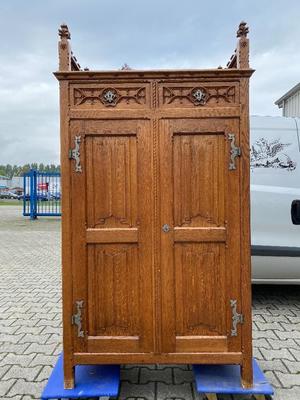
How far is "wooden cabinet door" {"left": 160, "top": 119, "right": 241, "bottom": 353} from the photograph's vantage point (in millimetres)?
2709

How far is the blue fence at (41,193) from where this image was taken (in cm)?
1773

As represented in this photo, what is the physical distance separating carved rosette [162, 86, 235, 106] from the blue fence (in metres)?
15.5

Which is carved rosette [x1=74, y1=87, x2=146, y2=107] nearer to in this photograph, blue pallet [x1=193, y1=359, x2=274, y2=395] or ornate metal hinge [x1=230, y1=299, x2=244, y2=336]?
ornate metal hinge [x1=230, y1=299, x2=244, y2=336]

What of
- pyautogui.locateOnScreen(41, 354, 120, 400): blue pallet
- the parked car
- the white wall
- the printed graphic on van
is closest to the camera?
pyautogui.locateOnScreen(41, 354, 120, 400): blue pallet

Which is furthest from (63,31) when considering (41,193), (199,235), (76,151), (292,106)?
(41,193)

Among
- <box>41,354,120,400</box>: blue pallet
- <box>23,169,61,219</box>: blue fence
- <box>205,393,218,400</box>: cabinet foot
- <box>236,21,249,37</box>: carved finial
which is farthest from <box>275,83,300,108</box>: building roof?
<box>23,169,61,219</box>: blue fence

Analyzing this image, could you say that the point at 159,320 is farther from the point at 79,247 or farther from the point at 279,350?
the point at 279,350

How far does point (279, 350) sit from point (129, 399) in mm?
1634

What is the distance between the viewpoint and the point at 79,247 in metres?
2.75

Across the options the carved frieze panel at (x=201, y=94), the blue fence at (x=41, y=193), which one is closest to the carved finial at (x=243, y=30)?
the carved frieze panel at (x=201, y=94)

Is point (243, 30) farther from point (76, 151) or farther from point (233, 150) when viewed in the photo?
point (76, 151)

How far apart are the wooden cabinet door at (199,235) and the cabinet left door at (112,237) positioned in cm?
13

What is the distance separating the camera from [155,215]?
2.73 meters

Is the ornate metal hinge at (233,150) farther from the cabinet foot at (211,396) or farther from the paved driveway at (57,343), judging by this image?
the paved driveway at (57,343)
